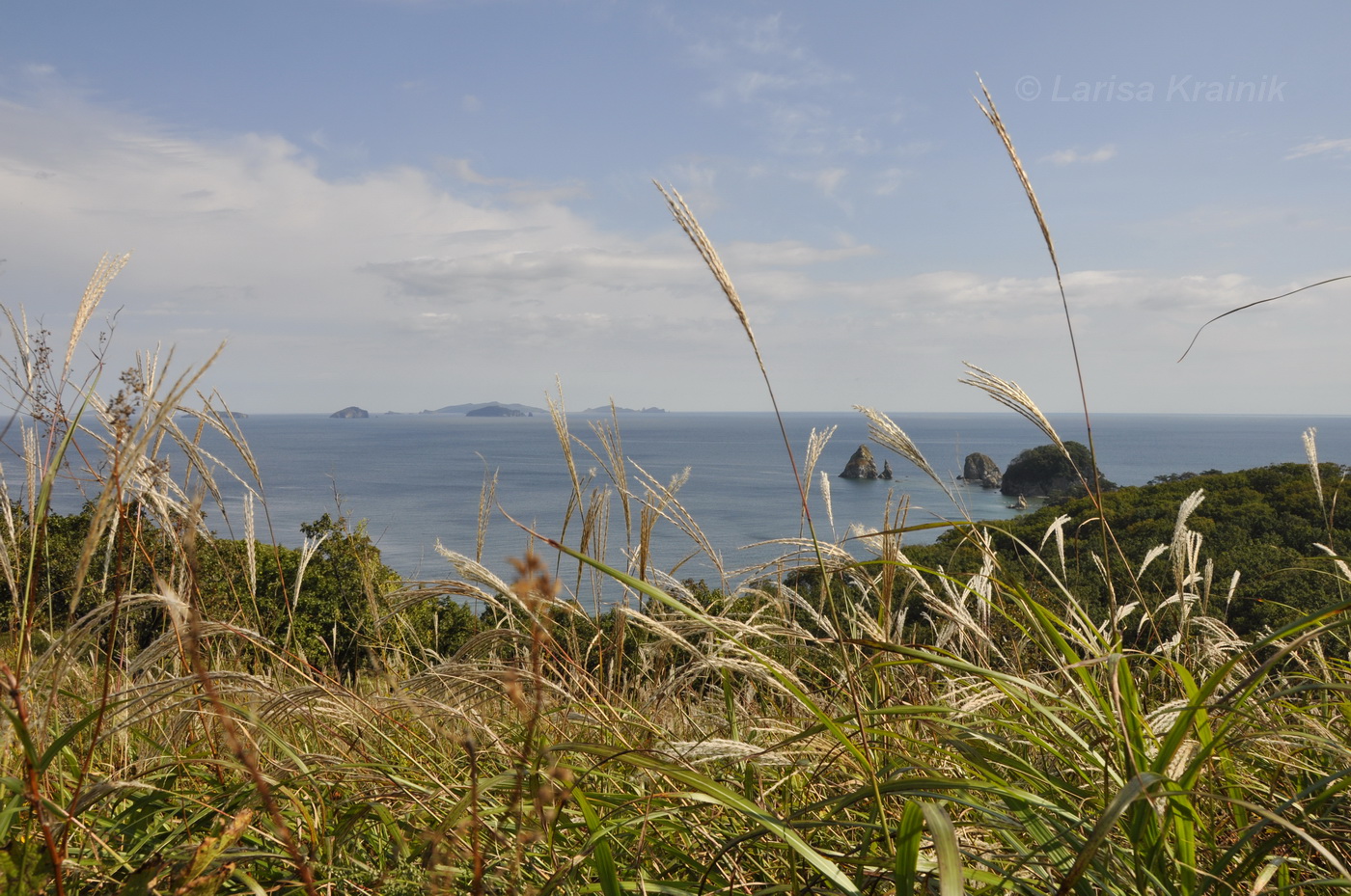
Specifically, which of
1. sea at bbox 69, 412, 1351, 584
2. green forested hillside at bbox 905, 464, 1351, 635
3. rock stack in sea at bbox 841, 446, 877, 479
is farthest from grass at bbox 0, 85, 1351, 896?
rock stack in sea at bbox 841, 446, 877, 479

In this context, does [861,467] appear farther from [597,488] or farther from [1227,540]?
[597,488]

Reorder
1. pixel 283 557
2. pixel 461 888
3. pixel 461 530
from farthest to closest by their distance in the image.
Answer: pixel 461 530 → pixel 283 557 → pixel 461 888

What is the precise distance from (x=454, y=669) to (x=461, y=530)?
2683 cm

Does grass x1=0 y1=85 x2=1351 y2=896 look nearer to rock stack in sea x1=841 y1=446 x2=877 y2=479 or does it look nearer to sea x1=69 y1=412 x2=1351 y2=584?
sea x1=69 y1=412 x2=1351 y2=584

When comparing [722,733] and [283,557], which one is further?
[283,557]

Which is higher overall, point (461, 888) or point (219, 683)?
point (219, 683)

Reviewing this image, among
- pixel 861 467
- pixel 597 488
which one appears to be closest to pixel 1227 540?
pixel 597 488

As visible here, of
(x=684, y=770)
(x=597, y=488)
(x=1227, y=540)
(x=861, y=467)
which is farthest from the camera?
(x=861, y=467)

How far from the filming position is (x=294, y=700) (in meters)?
1.73

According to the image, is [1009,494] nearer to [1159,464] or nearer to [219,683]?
[1159,464]

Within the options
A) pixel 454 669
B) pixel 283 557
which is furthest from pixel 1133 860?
pixel 283 557

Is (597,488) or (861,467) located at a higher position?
(597,488)

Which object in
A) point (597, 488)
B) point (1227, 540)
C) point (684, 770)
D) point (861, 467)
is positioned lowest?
point (861, 467)

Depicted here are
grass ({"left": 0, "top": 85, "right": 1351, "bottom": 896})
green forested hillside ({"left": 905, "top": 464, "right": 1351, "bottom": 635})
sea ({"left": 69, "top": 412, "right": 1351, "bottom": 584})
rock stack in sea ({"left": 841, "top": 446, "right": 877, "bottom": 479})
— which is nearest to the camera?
grass ({"left": 0, "top": 85, "right": 1351, "bottom": 896})
